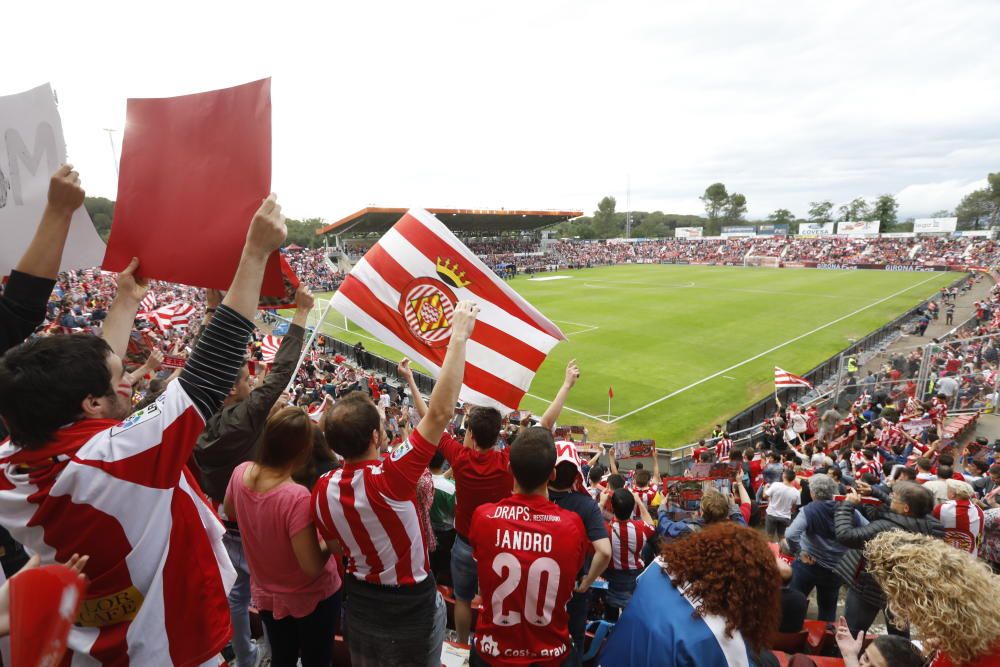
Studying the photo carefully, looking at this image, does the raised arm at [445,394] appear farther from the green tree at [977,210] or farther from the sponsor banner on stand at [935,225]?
the green tree at [977,210]

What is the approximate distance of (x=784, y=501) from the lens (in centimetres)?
721

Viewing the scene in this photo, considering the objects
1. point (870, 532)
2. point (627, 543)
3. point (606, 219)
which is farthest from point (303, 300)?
point (606, 219)

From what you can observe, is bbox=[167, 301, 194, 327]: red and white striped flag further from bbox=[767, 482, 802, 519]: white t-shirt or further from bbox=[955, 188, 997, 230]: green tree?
bbox=[955, 188, 997, 230]: green tree

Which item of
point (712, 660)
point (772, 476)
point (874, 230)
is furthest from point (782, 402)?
point (874, 230)

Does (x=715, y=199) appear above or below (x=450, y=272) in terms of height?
above

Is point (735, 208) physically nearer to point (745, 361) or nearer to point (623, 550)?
point (745, 361)

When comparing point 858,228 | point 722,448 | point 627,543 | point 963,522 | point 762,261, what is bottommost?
point 722,448

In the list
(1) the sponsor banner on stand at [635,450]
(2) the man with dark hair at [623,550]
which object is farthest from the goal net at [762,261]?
(2) the man with dark hair at [623,550]

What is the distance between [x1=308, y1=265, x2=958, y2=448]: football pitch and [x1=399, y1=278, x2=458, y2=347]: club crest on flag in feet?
37.5

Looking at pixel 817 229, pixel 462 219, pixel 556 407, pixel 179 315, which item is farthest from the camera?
pixel 817 229

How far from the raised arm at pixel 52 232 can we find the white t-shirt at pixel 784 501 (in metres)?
8.15

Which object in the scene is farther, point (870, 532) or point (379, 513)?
point (870, 532)

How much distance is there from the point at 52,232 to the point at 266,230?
105cm

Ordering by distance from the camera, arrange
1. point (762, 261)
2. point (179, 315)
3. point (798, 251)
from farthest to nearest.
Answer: point (798, 251), point (762, 261), point (179, 315)
